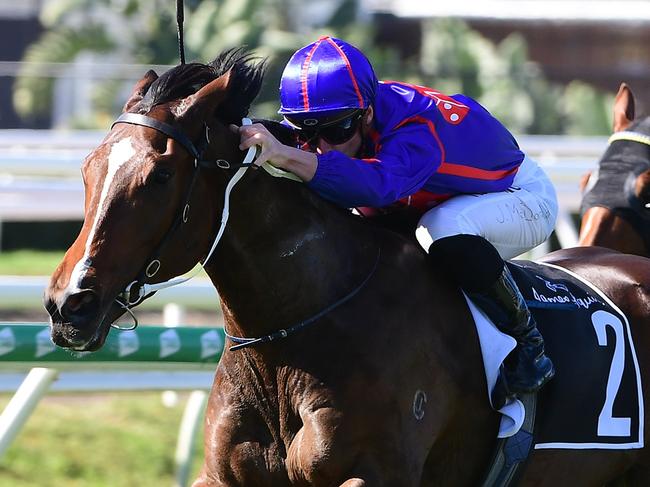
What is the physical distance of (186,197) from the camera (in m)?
3.42

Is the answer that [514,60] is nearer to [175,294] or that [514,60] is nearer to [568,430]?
[175,294]

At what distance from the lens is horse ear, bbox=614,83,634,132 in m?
5.98

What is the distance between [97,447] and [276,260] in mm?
3147

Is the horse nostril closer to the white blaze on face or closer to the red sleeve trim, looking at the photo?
the white blaze on face

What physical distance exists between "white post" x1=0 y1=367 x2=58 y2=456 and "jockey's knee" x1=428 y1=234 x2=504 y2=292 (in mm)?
2056

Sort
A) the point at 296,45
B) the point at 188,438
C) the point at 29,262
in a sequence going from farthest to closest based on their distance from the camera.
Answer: the point at 296,45 < the point at 29,262 < the point at 188,438

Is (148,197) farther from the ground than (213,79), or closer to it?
closer to it

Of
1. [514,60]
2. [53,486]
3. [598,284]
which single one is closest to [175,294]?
[53,486]

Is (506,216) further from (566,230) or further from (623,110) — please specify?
(566,230)

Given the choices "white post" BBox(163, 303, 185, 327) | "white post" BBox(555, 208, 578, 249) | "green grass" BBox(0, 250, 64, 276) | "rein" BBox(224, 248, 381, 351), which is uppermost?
"rein" BBox(224, 248, 381, 351)

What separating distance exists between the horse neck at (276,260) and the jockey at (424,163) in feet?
0.28

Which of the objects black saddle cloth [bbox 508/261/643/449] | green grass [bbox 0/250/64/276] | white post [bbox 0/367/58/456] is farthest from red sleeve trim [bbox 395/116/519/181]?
green grass [bbox 0/250/64/276]

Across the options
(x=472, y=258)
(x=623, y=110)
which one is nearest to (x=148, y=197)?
(x=472, y=258)

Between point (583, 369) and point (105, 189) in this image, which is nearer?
point (105, 189)
